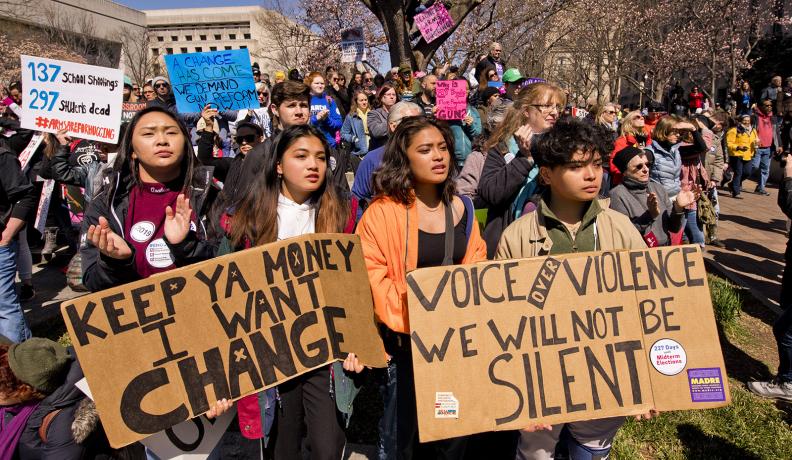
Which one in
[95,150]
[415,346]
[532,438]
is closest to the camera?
[415,346]

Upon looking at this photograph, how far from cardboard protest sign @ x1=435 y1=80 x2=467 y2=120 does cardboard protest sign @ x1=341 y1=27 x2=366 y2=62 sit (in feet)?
22.5

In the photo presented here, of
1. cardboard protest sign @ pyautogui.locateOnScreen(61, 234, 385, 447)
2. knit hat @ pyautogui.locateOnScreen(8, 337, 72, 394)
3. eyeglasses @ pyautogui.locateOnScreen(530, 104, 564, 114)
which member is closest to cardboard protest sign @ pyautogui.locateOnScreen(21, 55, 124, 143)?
knit hat @ pyautogui.locateOnScreen(8, 337, 72, 394)

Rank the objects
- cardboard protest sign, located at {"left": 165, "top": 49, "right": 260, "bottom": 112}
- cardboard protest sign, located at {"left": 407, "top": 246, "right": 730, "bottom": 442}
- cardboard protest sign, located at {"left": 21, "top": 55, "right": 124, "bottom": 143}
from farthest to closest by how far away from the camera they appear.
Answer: cardboard protest sign, located at {"left": 165, "top": 49, "right": 260, "bottom": 112}
cardboard protest sign, located at {"left": 21, "top": 55, "right": 124, "bottom": 143}
cardboard protest sign, located at {"left": 407, "top": 246, "right": 730, "bottom": 442}

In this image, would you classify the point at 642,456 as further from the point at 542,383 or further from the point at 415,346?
the point at 415,346

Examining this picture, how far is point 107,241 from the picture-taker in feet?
7.26

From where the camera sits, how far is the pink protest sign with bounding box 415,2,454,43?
448 inches

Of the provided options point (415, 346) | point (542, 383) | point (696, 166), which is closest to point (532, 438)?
point (542, 383)

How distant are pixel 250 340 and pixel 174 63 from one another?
166 inches

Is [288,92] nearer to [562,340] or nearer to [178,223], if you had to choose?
[178,223]

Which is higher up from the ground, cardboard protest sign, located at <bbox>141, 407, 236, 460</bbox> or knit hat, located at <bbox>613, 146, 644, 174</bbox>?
knit hat, located at <bbox>613, 146, 644, 174</bbox>

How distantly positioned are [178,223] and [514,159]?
187 centimetres

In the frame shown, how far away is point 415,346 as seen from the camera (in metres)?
2.04

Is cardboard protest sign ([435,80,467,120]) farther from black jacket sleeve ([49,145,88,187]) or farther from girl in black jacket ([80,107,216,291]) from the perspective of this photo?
black jacket sleeve ([49,145,88,187])

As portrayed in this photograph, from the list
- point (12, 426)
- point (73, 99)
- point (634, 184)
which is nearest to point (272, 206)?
point (12, 426)
